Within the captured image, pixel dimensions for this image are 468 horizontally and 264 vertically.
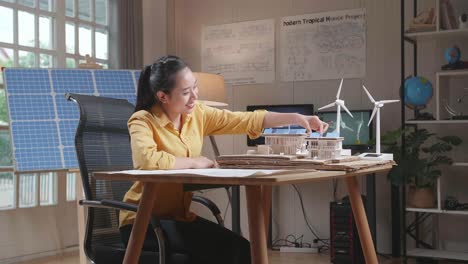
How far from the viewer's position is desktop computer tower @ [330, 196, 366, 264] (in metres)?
4.03

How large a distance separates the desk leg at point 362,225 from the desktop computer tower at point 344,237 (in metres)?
1.77

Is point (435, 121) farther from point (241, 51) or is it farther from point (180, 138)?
point (180, 138)

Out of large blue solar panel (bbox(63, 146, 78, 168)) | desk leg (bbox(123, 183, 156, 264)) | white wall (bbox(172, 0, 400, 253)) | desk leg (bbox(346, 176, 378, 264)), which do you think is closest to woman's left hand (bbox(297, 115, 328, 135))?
desk leg (bbox(346, 176, 378, 264))

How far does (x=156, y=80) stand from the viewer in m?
2.07

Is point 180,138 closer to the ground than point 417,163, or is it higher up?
higher up

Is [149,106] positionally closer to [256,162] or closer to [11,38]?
[256,162]

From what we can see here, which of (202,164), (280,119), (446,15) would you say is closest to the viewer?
(202,164)

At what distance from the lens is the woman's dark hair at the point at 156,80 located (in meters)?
2.05

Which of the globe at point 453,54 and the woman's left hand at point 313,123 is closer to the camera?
the woman's left hand at point 313,123

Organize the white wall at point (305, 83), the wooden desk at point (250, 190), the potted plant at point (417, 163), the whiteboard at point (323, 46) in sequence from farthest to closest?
the whiteboard at point (323, 46)
the white wall at point (305, 83)
the potted plant at point (417, 163)
the wooden desk at point (250, 190)

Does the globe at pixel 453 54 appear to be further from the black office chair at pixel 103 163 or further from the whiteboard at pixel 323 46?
the black office chair at pixel 103 163

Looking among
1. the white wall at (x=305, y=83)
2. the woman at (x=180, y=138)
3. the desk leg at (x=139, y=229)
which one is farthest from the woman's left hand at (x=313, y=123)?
the white wall at (x=305, y=83)

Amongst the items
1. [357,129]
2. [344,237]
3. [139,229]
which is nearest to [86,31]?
[357,129]

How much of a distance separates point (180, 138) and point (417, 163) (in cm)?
233
